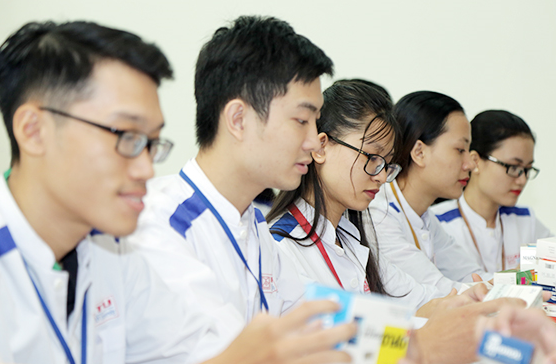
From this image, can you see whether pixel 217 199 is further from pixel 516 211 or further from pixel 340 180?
pixel 516 211

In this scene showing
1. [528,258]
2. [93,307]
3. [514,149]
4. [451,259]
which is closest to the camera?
[93,307]

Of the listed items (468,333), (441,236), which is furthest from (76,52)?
(441,236)

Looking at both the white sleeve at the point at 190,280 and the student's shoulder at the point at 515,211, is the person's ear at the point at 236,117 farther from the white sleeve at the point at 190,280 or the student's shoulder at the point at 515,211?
the student's shoulder at the point at 515,211

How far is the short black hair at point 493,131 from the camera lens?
3.28m

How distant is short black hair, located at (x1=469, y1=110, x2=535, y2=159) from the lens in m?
3.28

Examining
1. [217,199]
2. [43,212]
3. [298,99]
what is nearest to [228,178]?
[217,199]

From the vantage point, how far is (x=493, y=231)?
3.34m

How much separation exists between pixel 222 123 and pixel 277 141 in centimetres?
18

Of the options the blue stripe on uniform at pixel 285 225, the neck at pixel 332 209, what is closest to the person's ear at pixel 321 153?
the neck at pixel 332 209

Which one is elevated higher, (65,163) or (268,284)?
(65,163)

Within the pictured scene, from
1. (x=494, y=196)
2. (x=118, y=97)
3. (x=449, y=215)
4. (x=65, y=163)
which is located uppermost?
(x=118, y=97)

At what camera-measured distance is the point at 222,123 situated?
156 cm

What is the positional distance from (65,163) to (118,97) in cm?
17

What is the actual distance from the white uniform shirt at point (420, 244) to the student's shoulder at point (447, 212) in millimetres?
333
